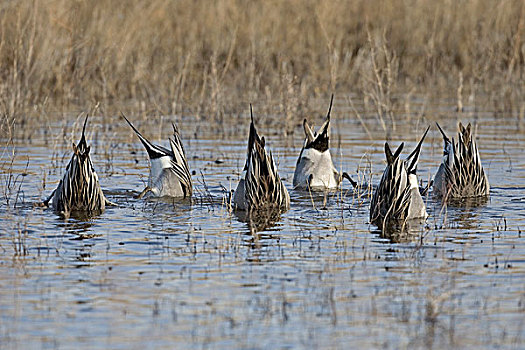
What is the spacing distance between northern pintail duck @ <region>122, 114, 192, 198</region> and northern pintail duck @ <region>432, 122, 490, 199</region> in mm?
2379

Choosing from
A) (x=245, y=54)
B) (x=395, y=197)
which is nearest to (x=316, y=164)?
(x=395, y=197)

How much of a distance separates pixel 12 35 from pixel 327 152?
6.56 metres

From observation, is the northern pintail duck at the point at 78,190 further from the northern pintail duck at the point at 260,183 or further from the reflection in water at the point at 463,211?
the reflection in water at the point at 463,211

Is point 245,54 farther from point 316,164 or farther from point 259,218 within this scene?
point 259,218

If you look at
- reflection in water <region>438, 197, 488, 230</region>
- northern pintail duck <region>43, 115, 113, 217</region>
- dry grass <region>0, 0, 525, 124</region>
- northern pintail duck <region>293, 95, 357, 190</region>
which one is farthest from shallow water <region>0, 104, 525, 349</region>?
dry grass <region>0, 0, 525, 124</region>

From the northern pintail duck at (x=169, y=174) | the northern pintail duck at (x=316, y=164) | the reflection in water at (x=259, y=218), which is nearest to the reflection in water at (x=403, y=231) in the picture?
the reflection in water at (x=259, y=218)

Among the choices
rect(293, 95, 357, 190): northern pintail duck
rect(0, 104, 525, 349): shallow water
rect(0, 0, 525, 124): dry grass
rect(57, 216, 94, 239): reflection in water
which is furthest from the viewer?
rect(0, 0, 525, 124): dry grass

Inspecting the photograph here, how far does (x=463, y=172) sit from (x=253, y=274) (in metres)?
3.60

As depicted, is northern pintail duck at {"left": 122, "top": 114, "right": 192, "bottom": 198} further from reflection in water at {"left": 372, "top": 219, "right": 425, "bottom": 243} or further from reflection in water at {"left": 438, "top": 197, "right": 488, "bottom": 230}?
reflection in water at {"left": 438, "top": 197, "right": 488, "bottom": 230}

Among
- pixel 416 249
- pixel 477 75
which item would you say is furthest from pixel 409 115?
pixel 416 249

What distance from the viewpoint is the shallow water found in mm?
4930

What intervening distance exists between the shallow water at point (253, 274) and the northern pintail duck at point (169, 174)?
0.23 m

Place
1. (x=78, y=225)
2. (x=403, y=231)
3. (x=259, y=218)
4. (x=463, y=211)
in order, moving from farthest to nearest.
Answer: (x=463, y=211) → (x=259, y=218) → (x=78, y=225) → (x=403, y=231)

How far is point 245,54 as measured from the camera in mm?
16719
